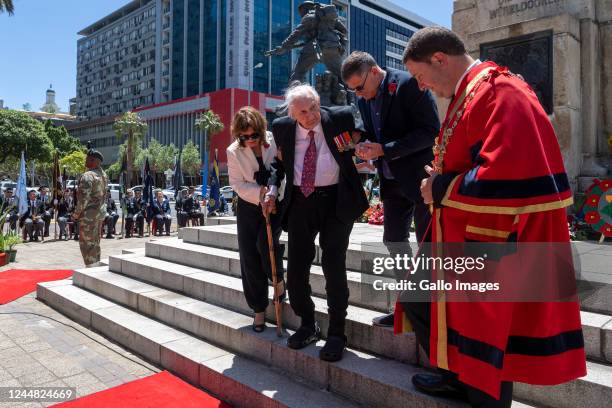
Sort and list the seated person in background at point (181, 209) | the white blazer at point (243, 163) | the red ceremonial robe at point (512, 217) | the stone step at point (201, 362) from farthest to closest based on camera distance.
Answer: the seated person in background at point (181, 209) → the white blazer at point (243, 163) → the stone step at point (201, 362) → the red ceremonial robe at point (512, 217)

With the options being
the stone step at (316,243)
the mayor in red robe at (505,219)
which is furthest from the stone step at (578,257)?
the mayor in red robe at (505,219)

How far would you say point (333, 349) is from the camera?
126 inches

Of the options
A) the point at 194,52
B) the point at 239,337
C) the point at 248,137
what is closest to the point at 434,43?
the point at 248,137

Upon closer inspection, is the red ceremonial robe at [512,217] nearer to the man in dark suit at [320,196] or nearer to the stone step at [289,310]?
the stone step at [289,310]

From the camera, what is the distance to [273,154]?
3.93 m

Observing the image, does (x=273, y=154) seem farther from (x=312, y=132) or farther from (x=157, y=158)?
(x=157, y=158)

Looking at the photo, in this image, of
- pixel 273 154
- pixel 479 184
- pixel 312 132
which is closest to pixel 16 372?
pixel 273 154

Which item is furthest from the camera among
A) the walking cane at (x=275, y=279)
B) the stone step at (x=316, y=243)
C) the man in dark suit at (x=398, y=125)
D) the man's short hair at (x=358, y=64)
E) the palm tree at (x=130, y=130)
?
the palm tree at (x=130, y=130)

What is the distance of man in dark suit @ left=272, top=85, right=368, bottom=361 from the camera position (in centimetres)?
319

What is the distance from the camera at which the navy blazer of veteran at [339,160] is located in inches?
124

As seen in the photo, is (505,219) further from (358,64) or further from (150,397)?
(150,397)

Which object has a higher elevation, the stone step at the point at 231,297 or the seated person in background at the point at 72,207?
the seated person in background at the point at 72,207

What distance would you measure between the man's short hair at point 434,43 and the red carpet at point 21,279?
21.8 ft

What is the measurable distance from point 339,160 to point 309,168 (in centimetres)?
23
